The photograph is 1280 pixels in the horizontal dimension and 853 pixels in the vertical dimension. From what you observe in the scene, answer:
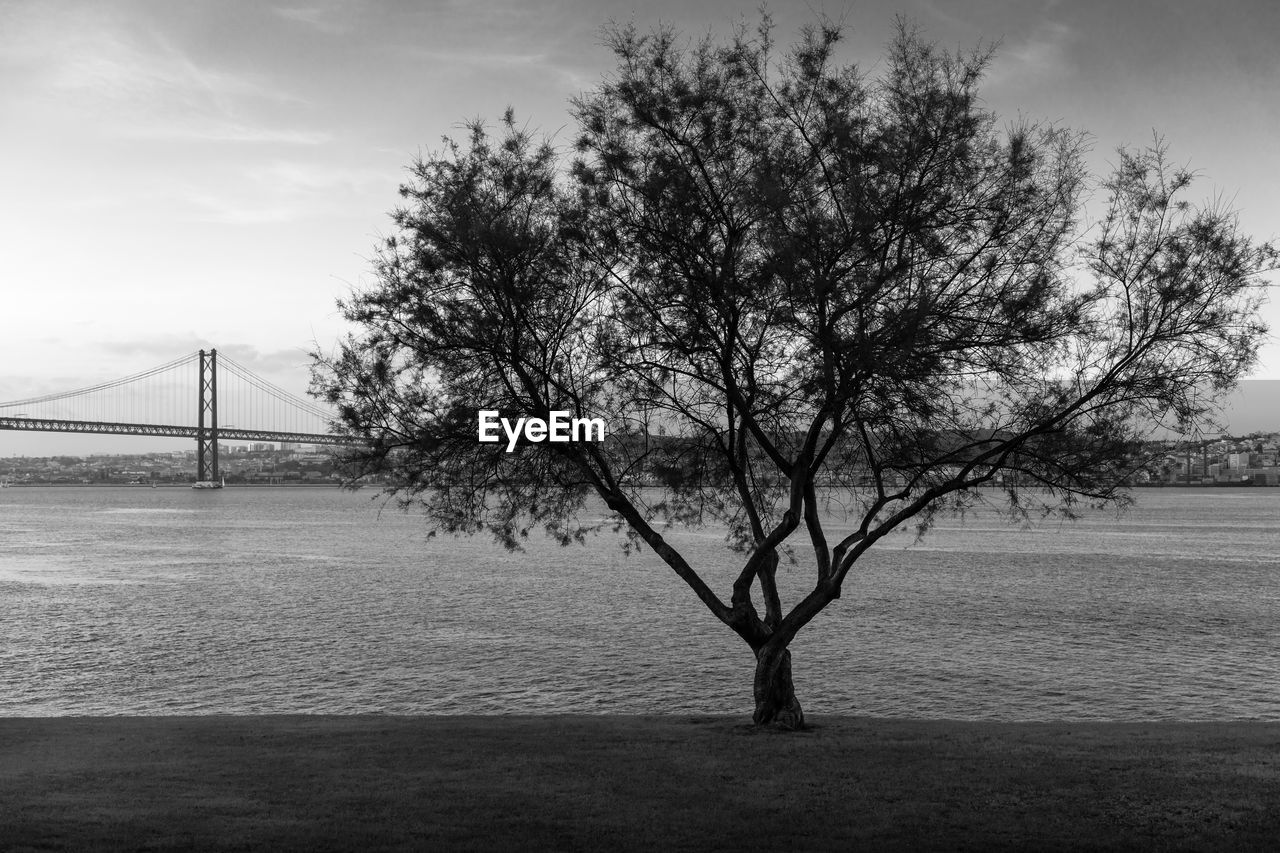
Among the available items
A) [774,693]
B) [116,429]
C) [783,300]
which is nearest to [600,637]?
[774,693]

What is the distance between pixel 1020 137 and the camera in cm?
1322

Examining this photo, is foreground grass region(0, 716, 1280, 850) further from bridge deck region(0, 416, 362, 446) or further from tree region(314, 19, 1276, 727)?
bridge deck region(0, 416, 362, 446)

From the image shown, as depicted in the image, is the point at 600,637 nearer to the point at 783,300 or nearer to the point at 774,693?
the point at 774,693

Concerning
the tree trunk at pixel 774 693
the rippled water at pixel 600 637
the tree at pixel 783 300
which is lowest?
the rippled water at pixel 600 637

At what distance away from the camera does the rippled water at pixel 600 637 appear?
893 inches

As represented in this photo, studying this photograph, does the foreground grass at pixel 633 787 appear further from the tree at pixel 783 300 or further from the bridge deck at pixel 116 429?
the bridge deck at pixel 116 429

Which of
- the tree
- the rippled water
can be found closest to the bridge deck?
the rippled water

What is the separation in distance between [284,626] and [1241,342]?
96.0 ft

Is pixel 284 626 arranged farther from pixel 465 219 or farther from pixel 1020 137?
pixel 1020 137

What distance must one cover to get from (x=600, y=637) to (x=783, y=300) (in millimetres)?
20499

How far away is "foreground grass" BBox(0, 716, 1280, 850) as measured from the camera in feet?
28.7

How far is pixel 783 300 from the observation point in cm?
1277

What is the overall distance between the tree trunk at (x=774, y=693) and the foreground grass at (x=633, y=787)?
0.39 m

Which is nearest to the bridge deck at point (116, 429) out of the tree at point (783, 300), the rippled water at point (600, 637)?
the rippled water at point (600, 637)
